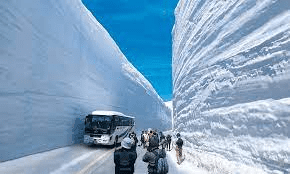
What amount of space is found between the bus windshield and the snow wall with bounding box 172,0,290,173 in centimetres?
864

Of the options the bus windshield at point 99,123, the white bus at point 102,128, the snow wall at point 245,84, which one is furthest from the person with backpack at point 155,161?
the bus windshield at point 99,123

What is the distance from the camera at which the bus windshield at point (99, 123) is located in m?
18.9

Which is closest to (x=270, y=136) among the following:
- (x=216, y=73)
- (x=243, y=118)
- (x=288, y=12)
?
(x=243, y=118)

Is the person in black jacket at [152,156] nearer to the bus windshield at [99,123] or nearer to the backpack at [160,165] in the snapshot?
the backpack at [160,165]

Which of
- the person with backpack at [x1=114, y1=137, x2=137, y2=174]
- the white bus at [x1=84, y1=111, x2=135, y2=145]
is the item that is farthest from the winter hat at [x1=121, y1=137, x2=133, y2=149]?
the white bus at [x1=84, y1=111, x2=135, y2=145]

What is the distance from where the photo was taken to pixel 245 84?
717 centimetres

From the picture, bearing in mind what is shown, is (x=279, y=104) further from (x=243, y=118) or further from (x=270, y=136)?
(x=243, y=118)

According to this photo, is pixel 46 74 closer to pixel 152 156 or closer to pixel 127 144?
pixel 127 144

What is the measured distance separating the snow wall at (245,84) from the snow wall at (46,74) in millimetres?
8524

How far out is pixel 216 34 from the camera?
10.1m

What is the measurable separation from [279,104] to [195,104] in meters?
7.40

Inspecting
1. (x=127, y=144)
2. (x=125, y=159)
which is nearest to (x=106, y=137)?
(x=125, y=159)

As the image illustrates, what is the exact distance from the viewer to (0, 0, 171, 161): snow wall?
490 inches

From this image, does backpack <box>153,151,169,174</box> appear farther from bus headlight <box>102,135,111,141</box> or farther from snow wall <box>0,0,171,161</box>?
bus headlight <box>102,135,111,141</box>
